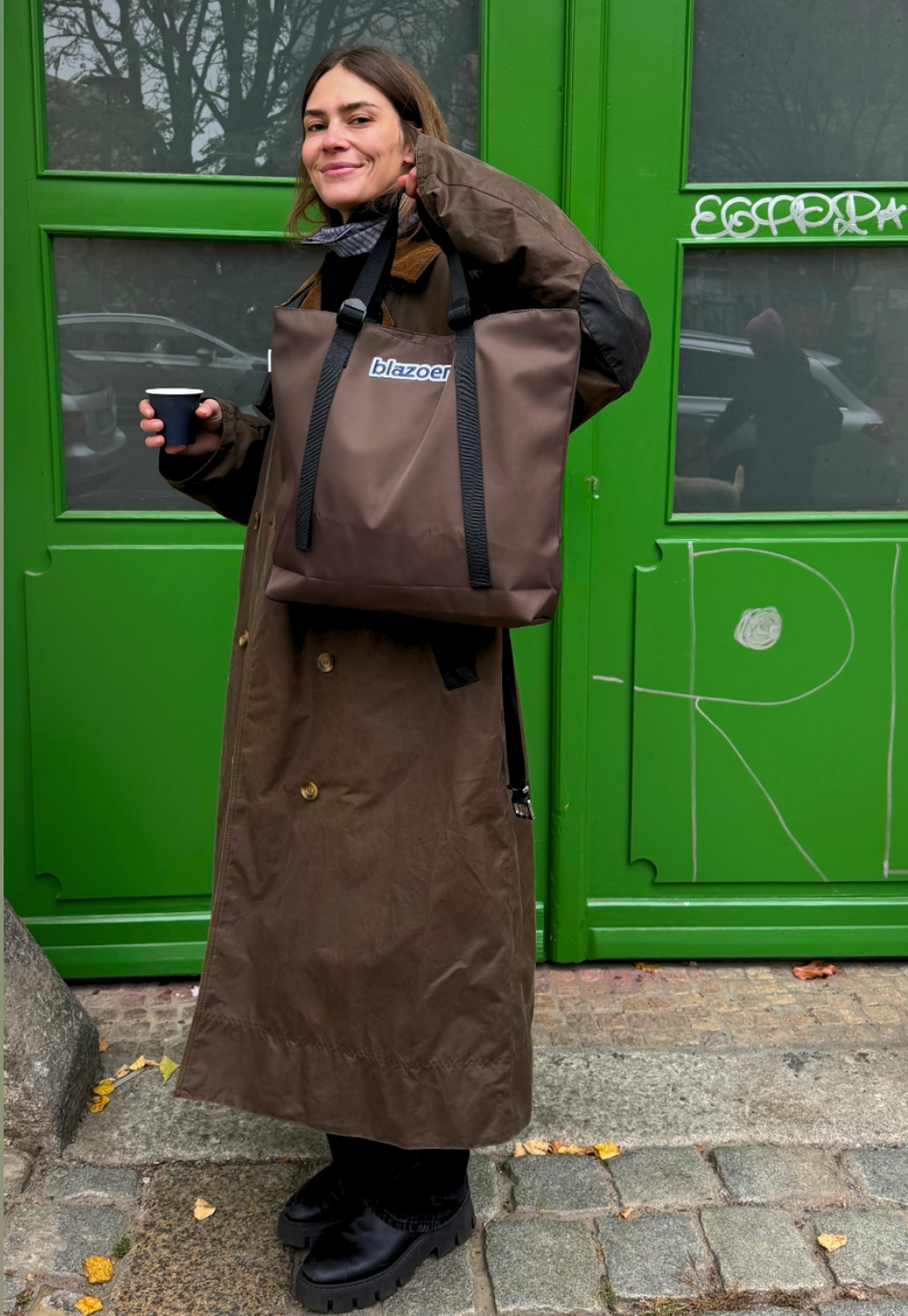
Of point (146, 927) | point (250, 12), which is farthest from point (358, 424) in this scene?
point (146, 927)

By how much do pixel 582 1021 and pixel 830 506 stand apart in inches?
61.2

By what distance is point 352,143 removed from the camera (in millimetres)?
2254

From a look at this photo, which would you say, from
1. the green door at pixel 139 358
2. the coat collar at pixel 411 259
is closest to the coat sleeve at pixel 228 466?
the coat collar at pixel 411 259

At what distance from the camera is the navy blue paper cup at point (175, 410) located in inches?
89.0

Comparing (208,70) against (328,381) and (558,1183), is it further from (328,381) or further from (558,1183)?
(558,1183)

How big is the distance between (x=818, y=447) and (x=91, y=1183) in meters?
2.57

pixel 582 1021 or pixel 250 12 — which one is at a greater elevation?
pixel 250 12

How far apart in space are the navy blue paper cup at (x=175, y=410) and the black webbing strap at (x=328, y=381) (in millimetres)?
302

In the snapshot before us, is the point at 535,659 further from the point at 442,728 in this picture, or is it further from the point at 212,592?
the point at 442,728

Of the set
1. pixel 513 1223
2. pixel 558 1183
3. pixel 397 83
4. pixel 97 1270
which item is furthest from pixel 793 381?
pixel 97 1270

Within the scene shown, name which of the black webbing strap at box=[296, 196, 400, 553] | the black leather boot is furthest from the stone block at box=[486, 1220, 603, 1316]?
the black webbing strap at box=[296, 196, 400, 553]

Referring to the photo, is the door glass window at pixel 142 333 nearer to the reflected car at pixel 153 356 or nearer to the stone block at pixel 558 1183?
the reflected car at pixel 153 356

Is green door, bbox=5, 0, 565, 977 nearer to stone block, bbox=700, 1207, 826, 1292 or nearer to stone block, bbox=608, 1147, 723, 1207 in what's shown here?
stone block, bbox=608, 1147, 723, 1207

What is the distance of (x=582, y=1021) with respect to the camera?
11.4ft
